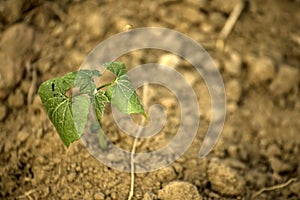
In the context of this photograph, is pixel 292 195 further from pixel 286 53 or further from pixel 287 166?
pixel 286 53

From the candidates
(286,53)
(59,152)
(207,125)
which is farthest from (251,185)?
(59,152)

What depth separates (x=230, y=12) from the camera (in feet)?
6.66

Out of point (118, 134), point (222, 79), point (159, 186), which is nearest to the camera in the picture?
point (159, 186)

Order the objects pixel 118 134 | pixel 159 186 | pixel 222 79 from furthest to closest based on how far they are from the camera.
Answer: pixel 222 79 < pixel 118 134 < pixel 159 186

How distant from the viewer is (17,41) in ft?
6.33

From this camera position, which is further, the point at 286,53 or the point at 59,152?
the point at 286,53

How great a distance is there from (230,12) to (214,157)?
0.67 meters

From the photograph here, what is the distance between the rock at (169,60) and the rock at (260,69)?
0.31 meters

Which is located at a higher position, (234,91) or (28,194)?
(234,91)

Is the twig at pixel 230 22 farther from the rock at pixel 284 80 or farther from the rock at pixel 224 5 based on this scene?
the rock at pixel 284 80

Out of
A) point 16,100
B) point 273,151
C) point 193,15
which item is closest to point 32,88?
point 16,100

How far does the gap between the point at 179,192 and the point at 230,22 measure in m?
0.82

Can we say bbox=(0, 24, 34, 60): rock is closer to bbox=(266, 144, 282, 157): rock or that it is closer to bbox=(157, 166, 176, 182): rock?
bbox=(157, 166, 176, 182): rock

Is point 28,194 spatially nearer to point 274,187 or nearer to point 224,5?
point 274,187
